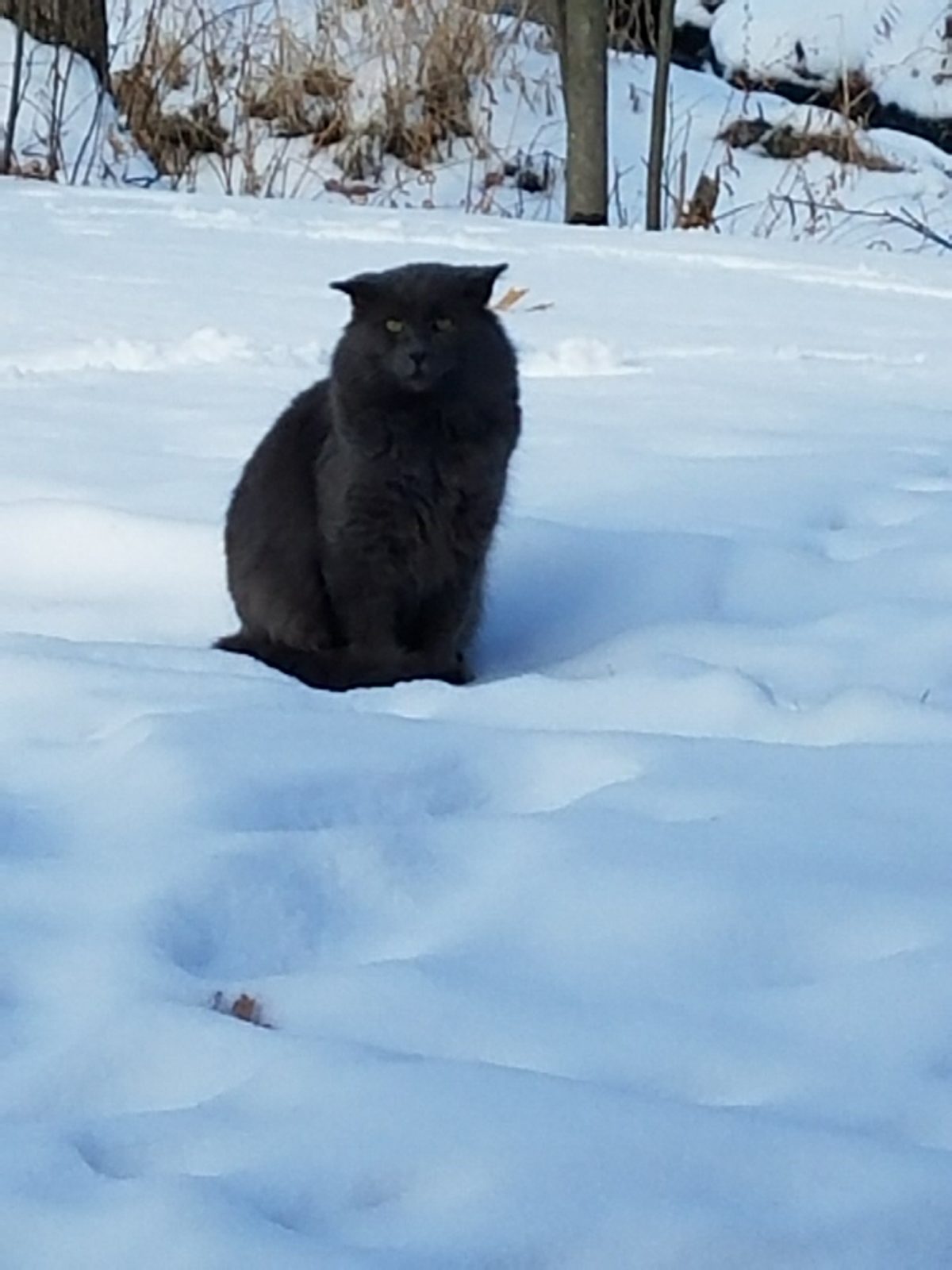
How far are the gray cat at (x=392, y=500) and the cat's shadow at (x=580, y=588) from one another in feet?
0.42

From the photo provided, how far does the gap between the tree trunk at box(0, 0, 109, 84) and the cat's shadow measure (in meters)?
5.42

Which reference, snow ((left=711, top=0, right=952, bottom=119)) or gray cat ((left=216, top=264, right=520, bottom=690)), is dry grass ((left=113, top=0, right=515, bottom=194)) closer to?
snow ((left=711, top=0, right=952, bottom=119))

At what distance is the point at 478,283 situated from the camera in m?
2.60

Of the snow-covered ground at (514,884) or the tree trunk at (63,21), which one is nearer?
the snow-covered ground at (514,884)

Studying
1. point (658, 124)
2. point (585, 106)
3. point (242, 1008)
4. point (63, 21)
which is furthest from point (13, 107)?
point (242, 1008)

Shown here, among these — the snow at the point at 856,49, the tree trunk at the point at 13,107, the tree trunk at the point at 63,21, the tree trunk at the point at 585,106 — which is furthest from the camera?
the snow at the point at 856,49

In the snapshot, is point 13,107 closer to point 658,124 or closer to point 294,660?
point 658,124

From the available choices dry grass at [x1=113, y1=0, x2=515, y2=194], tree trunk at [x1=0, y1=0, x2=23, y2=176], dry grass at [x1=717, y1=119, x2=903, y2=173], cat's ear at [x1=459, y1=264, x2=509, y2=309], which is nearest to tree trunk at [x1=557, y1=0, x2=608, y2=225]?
dry grass at [x1=113, y1=0, x2=515, y2=194]

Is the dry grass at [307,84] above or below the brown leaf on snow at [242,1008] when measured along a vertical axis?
above

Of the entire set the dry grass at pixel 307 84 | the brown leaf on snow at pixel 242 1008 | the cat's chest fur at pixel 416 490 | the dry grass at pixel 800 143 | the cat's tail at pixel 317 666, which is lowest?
the cat's tail at pixel 317 666

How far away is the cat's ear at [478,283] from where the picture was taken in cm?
259

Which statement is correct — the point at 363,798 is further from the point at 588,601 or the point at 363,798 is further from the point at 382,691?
the point at 588,601

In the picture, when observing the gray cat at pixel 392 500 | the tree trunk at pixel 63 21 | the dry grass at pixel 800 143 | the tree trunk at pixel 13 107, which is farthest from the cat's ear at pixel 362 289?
the dry grass at pixel 800 143

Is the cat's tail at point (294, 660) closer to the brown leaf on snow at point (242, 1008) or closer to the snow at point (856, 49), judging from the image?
the brown leaf on snow at point (242, 1008)
